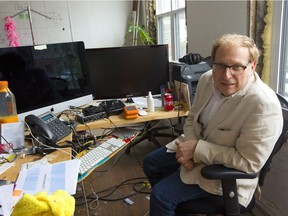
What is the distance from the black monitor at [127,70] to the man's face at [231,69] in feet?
2.35

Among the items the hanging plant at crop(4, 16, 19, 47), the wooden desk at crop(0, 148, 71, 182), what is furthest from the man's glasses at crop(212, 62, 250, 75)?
the hanging plant at crop(4, 16, 19, 47)

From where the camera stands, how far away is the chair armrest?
1021 millimetres

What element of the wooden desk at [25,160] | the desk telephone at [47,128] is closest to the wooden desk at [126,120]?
the desk telephone at [47,128]

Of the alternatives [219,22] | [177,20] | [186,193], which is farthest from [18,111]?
Result: [177,20]

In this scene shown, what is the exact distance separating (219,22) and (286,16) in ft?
1.86

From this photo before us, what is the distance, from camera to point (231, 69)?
114 centimetres

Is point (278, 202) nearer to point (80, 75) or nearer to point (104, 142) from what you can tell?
point (104, 142)

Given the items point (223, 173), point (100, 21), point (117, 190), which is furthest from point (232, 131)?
point (100, 21)

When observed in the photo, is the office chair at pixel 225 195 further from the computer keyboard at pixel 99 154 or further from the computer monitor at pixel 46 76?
the computer monitor at pixel 46 76

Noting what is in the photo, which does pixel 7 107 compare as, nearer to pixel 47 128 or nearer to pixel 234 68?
pixel 47 128

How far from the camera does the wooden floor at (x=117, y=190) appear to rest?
1.93 metres

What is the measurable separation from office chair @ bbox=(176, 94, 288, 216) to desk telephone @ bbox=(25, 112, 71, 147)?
0.75 meters

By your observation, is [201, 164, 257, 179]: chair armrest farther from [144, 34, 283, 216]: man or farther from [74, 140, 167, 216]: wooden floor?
[74, 140, 167, 216]: wooden floor

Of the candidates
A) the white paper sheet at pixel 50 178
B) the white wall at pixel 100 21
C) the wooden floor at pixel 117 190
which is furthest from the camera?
the white wall at pixel 100 21
